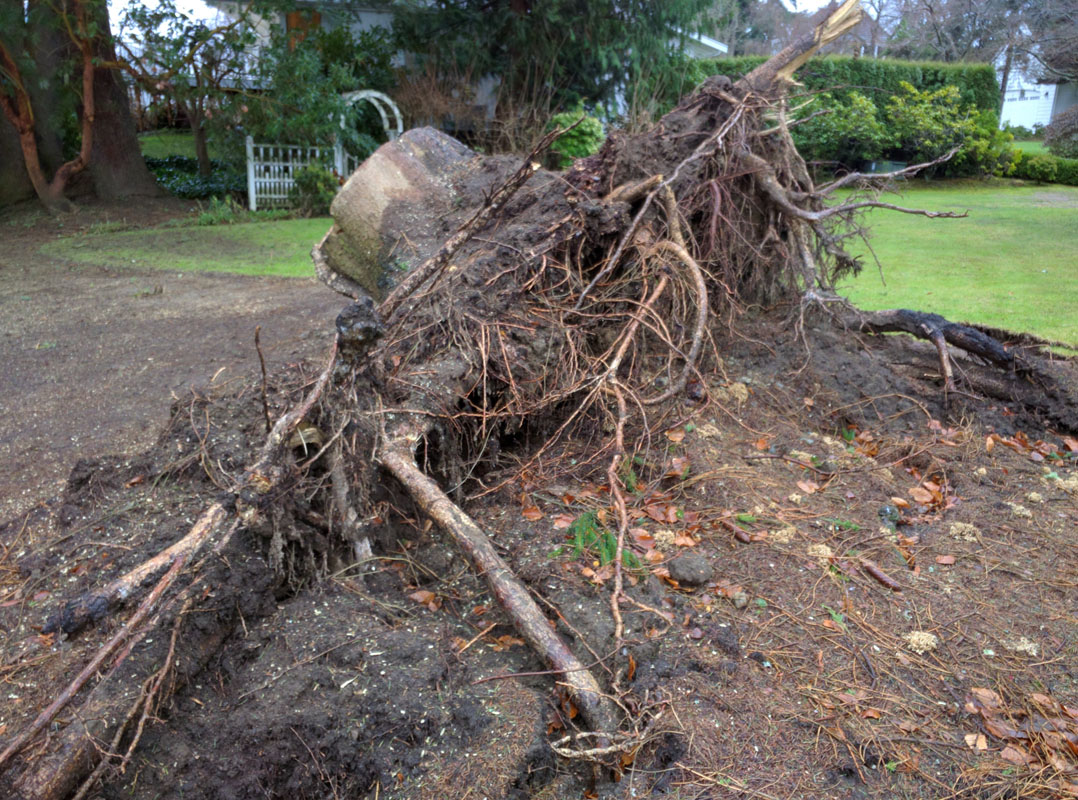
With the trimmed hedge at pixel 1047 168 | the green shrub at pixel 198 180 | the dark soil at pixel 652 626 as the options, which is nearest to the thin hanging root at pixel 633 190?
the dark soil at pixel 652 626

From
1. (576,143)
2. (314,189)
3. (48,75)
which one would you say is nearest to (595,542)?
(576,143)

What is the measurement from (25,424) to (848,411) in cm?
493

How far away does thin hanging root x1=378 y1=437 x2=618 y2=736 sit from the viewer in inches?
92.7

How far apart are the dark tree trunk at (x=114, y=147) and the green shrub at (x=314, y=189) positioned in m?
2.89

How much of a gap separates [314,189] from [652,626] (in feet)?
42.6

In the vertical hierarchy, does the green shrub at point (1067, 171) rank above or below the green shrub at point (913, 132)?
below

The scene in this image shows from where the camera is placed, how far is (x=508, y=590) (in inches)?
103

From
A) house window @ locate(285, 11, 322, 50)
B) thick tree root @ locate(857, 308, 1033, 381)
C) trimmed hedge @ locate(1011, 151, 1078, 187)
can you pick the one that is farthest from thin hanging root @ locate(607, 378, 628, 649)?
trimmed hedge @ locate(1011, 151, 1078, 187)

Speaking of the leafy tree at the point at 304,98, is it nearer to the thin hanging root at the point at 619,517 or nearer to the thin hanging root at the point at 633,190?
the thin hanging root at the point at 633,190

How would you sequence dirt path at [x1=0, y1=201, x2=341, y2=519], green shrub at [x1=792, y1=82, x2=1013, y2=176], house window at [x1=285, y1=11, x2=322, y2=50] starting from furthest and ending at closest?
green shrub at [x1=792, y1=82, x2=1013, y2=176] → house window at [x1=285, y1=11, x2=322, y2=50] → dirt path at [x1=0, y1=201, x2=341, y2=519]

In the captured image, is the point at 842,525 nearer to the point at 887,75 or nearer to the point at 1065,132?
the point at 1065,132

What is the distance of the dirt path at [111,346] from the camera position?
14.3 feet

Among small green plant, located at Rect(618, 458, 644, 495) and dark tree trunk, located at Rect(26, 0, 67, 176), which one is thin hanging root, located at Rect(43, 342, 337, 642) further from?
dark tree trunk, located at Rect(26, 0, 67, 176)

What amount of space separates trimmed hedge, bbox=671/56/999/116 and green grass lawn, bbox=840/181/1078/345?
166 inches
